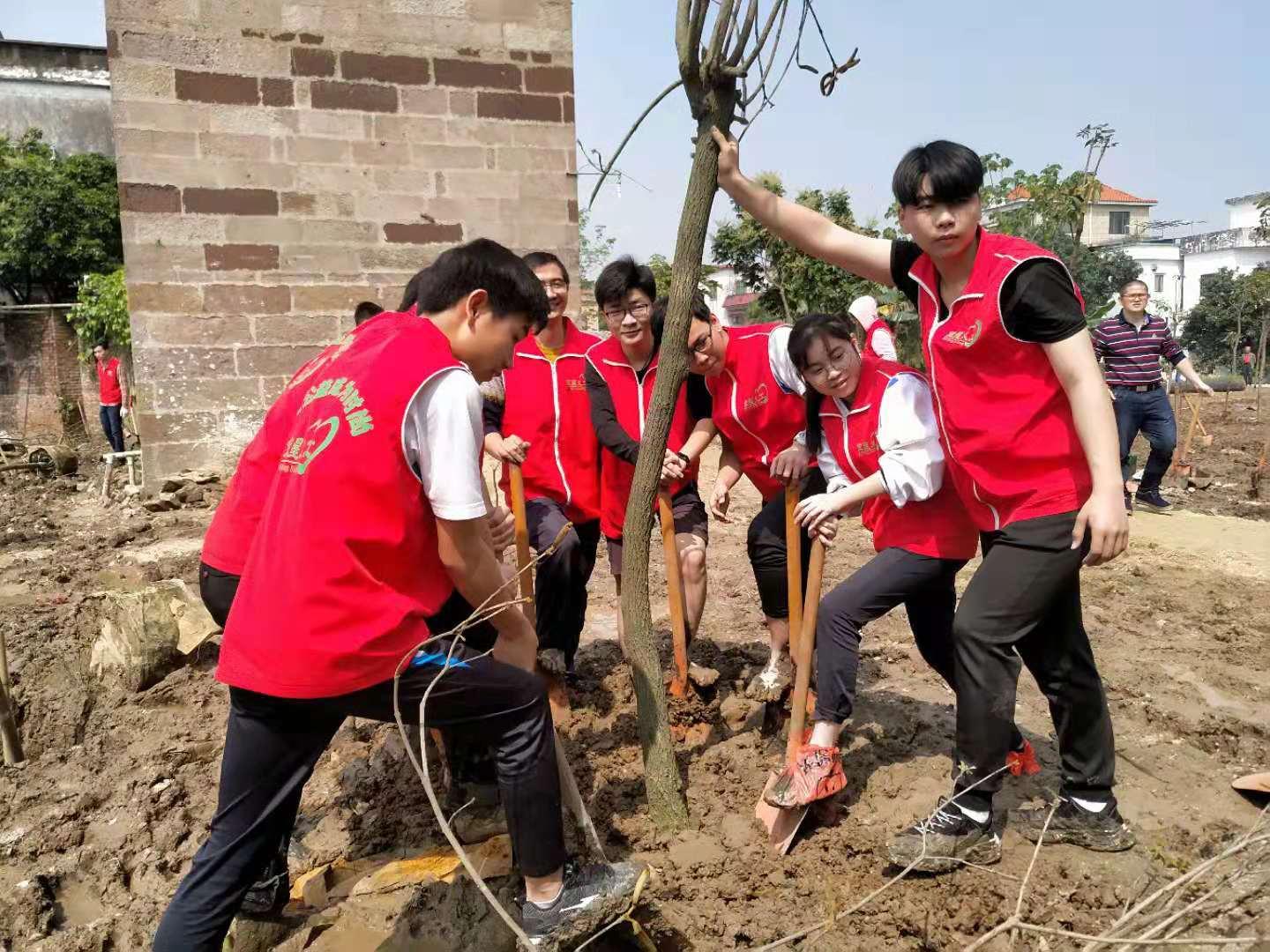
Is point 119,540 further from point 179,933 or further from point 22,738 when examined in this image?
point 179,933

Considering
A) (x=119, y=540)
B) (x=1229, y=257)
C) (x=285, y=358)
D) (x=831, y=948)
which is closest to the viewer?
(x=831, y=948)

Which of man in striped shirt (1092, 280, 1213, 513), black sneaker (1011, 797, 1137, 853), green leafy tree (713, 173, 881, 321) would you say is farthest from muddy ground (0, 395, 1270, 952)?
green leafy tree (713, 173, 881, 321)

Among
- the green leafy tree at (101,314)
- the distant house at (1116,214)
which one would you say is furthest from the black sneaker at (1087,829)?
the distant house at (1116,214)

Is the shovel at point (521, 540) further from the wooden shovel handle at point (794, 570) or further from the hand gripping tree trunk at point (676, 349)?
the wooden shovel handle at point (794, 570)

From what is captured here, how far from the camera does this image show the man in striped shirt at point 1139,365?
7574 millimetres

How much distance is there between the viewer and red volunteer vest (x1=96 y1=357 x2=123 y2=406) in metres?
12.8

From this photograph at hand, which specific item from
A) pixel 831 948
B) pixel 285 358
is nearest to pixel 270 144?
pixel 285 358

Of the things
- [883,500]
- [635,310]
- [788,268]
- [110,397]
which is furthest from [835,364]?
[788,268]

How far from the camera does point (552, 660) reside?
388 cm

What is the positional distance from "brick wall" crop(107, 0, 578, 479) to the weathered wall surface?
20.7 m

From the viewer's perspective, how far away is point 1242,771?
133 inches

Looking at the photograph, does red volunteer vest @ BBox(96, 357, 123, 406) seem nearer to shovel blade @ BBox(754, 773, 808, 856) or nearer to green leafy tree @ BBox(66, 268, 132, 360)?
green leafy tree @ BBox(66, 268, 132, 360)

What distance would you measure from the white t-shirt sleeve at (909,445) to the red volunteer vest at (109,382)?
1278 cm

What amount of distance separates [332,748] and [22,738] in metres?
1.40
